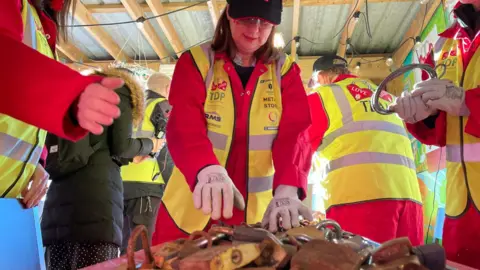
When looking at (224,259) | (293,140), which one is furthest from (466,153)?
(224,259)

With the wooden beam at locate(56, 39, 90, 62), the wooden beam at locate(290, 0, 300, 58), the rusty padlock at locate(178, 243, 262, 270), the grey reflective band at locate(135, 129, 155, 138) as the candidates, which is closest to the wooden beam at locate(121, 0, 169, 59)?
the wooden beam at locate(56, 39, 90, 62)

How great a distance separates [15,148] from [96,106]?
407mm

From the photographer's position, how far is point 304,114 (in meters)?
1.39

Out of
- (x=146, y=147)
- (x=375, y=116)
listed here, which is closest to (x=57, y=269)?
(x=146, y=147)

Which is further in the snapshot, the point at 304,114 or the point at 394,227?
the point at 394,227

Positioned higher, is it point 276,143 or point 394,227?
point 276,143

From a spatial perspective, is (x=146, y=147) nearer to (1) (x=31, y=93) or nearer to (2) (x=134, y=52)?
(1) (x=31, y=93)

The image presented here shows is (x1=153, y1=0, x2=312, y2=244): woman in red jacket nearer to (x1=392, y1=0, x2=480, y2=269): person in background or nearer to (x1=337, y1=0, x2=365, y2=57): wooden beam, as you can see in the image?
(x1=392, y1=0, x2=480, y2=269): person in background

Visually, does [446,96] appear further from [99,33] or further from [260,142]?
[99,33]

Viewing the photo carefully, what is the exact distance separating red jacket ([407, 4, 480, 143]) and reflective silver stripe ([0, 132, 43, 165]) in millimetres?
1129

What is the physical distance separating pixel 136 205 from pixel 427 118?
5.93ft

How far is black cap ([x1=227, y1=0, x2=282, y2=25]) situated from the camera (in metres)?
1.30

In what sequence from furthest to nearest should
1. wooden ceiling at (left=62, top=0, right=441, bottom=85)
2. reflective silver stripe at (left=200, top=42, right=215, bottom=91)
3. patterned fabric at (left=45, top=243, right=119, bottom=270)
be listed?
wooden ceiling at (left=62, top=0, right=441, bottom=85) < patterned fabric at (left=45, top=243, right=119, bottom=270) < reflective silver stripe at (left=200, top=42, right=215, bottom=91)

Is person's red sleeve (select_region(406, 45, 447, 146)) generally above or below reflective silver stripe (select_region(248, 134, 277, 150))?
above
